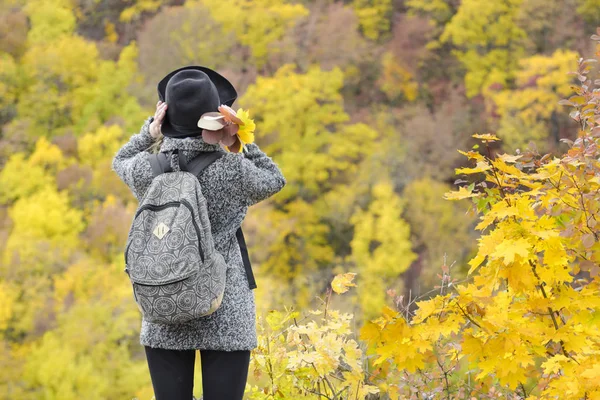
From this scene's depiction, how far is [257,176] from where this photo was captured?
1958mm

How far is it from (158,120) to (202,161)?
0.15 m

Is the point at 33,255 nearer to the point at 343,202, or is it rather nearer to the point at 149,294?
the point at 343,202

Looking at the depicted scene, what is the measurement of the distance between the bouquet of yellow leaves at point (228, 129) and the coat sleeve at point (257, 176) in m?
0.07

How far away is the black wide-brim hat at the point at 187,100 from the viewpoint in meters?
1.94

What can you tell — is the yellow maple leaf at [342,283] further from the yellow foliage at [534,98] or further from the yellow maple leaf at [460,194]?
the yellow foliage at [534,98]

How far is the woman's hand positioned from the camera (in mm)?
1975

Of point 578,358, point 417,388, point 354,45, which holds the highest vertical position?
point 578,358

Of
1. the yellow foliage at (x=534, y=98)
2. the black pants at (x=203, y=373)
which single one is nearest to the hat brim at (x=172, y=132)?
the black pants at (x=203, y=373)

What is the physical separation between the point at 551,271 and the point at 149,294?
0.92m

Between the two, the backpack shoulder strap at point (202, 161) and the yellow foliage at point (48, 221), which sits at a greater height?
the backpack shoulder strap at point (202, 161)

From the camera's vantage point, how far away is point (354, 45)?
121 feet

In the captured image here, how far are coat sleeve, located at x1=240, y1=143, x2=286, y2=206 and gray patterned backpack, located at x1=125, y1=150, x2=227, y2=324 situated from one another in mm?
134

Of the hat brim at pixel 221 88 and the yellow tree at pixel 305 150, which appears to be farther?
the yellow tree at pixel 305 150

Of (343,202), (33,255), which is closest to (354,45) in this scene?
(343,202)
